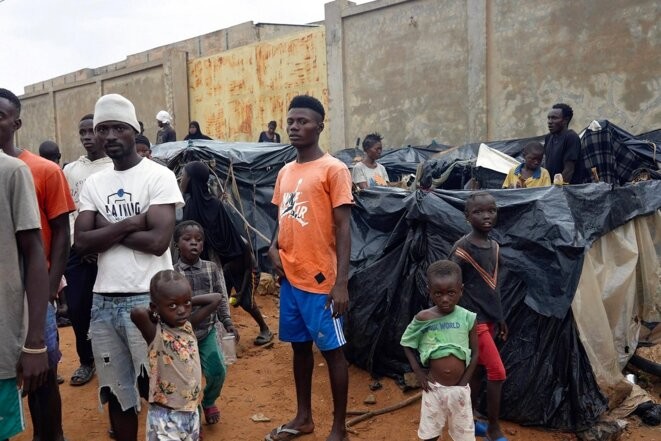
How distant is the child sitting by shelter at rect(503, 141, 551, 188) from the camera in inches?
227

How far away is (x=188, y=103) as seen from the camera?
16.4 m

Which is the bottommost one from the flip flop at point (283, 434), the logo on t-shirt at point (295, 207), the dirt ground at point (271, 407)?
the dirt ground at point (271, 407)


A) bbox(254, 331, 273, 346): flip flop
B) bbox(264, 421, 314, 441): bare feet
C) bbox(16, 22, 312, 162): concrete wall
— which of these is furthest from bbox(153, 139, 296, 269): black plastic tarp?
bbox(16, 22, 312, 162): concrete wall

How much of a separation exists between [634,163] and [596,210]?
3.00m

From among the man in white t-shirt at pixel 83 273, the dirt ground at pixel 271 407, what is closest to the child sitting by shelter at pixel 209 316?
the dirt ground at pixel 271 407

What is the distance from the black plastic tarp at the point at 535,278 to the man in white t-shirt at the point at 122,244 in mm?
2016

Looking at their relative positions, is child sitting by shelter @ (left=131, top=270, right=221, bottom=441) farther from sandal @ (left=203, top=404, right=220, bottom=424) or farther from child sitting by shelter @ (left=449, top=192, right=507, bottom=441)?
child sitting by shelter @ (left=449, top=192, right=507, bottom=441)

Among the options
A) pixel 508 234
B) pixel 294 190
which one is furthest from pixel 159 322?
pixel 508 234

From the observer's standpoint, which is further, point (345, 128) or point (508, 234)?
point (345, 128)

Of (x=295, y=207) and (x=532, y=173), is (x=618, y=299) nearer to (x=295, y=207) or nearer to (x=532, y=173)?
(x=532, y=173)

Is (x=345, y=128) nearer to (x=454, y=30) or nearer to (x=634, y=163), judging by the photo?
(x=454, y=30)

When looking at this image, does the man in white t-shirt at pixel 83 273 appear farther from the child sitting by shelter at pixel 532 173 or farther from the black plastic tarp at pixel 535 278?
the child sitting by shelter at pixel 532 173

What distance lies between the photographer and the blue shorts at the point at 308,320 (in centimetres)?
322

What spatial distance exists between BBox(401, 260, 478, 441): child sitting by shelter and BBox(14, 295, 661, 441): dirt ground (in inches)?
30.2
